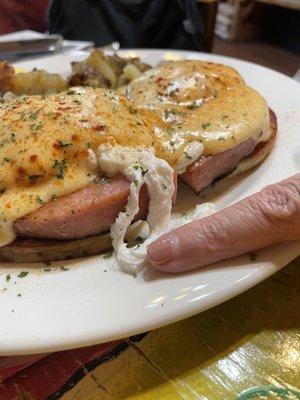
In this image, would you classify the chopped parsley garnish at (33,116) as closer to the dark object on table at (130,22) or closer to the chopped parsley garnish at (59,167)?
the chopped parsley garnish at (59,167)

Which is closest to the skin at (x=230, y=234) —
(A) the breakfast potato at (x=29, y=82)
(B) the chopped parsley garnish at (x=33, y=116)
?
(B) the chopped parsley garnish at (x=33, y=116)

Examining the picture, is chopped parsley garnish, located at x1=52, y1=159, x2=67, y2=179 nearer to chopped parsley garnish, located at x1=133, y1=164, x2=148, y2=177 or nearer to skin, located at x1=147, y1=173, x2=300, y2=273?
chopped parsley garnish, located at x1=133, y1=164, x2=148, y2=177

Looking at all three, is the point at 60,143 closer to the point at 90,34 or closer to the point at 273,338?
the point at 273,338

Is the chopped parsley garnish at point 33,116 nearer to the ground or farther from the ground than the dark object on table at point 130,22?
farther from the ground

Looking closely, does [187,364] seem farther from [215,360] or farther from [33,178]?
[33,178]

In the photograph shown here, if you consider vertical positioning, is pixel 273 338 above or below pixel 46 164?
below

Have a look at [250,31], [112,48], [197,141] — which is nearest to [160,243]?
[197,141]

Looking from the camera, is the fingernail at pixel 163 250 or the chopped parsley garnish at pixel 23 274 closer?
the fingernail at pixel 163 250
